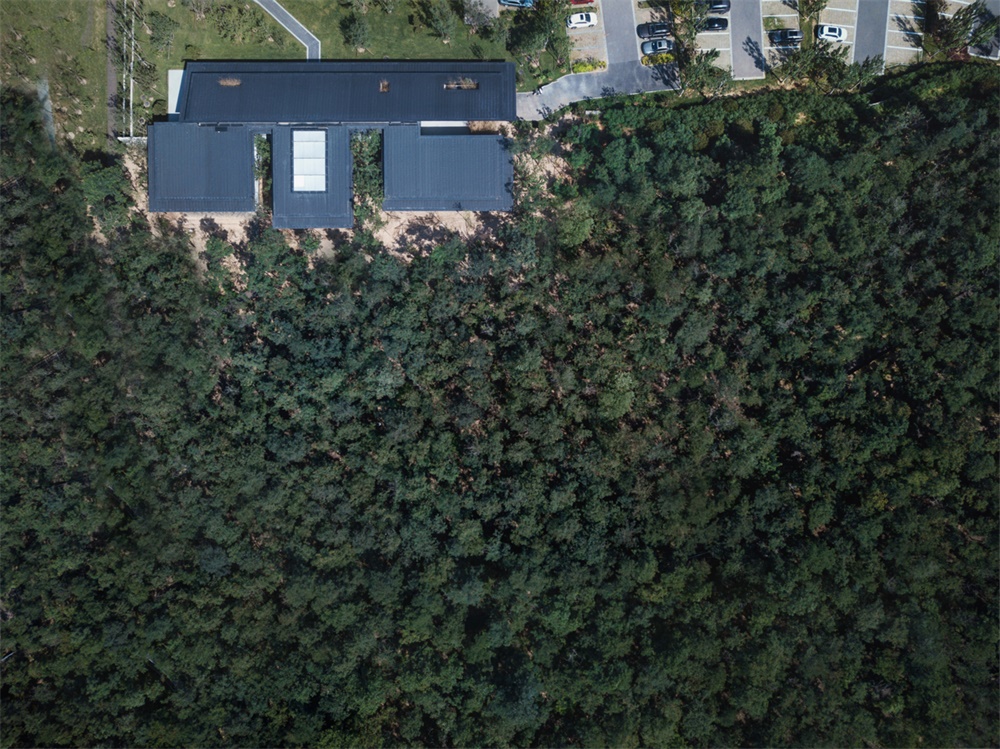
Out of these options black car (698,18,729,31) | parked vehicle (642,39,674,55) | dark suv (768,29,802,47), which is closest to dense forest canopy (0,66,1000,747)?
parked vehicle (642,39,674,55)

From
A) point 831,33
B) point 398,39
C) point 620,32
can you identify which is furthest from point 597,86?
point 831,33

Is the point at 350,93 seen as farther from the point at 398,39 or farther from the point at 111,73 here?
the point at 111,73

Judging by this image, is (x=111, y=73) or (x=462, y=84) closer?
(x=462, y=84)

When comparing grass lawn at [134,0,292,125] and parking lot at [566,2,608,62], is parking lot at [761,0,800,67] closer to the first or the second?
parking lot at [566,2,608,62]

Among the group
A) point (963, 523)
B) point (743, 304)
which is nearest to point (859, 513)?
point (963, 523)

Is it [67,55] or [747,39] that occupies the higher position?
[747,39]

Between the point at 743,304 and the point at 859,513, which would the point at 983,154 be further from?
the point at 859,513
